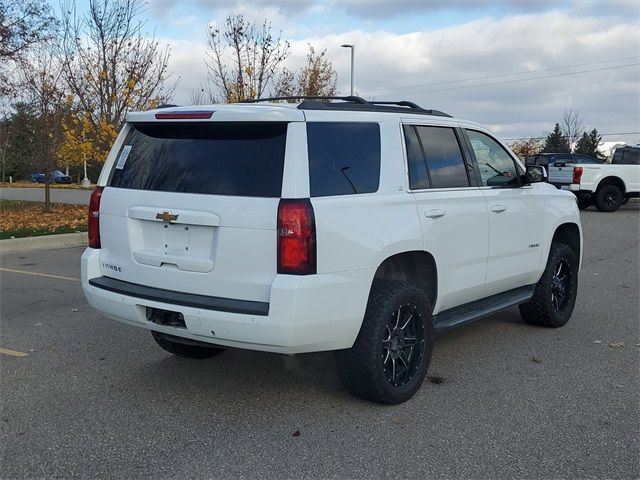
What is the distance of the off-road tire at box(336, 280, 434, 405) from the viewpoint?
3955 millimetres

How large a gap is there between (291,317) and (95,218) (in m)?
1.75

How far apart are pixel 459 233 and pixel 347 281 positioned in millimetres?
1337

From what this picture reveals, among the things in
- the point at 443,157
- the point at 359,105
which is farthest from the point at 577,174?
the point at 359,105

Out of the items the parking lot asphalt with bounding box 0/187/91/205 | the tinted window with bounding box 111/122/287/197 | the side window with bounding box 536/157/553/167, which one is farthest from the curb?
the side window with bounding box 536/157/553/167

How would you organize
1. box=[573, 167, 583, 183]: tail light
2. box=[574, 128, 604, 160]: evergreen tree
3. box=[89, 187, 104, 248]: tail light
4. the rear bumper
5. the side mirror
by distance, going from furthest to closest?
1. box=[574, 128, 604, 160]: evergreen tree
2. box=[573, 167, 583, 183]: tail light
3. the side mirror
4. box=[89, 187, 104, 248]: tail light
5. the rear bumper

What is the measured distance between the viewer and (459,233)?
4711 millimetres

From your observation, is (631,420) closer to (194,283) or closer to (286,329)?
(286,329)

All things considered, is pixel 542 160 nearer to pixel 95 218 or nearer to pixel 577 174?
pixel 577 174

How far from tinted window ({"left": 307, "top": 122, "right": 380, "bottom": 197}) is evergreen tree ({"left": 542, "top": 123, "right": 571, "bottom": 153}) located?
46086mm

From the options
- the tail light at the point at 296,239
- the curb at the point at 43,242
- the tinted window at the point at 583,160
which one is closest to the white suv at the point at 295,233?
the tail light at the point at 296,239

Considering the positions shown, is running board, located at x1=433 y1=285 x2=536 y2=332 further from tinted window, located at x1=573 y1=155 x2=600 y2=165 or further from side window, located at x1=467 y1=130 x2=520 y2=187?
tinted window, located at x1=573 y1=155 x2=600 y2=165

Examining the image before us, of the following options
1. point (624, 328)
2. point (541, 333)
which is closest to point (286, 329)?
point (541, 333)

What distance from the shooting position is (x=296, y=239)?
11.6 ft

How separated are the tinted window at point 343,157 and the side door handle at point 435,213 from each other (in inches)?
19.0
